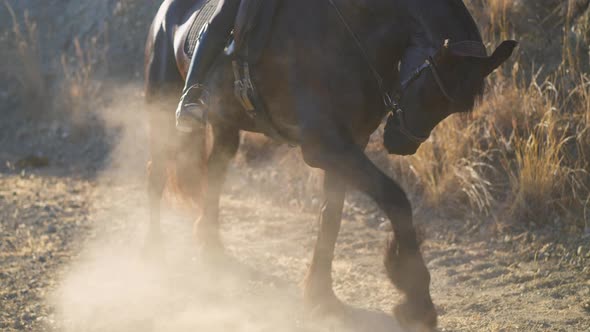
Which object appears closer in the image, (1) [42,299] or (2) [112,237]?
(1) [42,299]

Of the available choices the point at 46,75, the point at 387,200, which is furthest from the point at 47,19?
the point at 387,200

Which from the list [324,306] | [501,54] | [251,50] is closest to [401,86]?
[501,54]

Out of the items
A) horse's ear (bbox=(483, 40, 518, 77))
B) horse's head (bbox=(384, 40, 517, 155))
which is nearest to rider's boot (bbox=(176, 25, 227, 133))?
horse's head (bbox=(384, 40, 517, 155))

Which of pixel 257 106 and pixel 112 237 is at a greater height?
pixel 257 106

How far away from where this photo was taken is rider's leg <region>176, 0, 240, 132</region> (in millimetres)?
4402

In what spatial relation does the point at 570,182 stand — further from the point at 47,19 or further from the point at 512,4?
the point at 47,19

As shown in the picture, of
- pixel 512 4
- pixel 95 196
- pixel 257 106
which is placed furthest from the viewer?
pixel 95 196

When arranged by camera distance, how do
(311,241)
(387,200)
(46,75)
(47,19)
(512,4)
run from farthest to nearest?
(47,19) → (46,75) → (512,4) → (311,241) → (387,200)

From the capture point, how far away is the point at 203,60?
451 centimetres

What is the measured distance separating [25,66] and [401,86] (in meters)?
9.32

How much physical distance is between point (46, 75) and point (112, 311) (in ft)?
26.7

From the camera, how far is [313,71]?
13.0 ft

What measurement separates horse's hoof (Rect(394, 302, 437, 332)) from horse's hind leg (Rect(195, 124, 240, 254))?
2343 mm

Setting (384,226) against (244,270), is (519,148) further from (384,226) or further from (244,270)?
(244,270)
